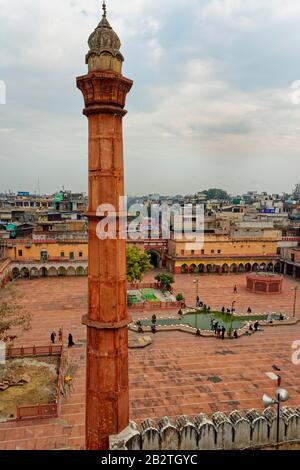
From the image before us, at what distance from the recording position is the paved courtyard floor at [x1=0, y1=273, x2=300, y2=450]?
1399 cm

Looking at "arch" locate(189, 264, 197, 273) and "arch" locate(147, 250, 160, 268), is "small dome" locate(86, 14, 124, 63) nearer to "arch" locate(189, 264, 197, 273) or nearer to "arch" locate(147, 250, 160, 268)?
"arch" locate(189, 264, 197, 273)

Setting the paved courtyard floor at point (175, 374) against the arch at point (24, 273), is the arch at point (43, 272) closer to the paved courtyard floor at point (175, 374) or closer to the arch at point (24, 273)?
the arch at point (24, 273)

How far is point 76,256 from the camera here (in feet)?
154

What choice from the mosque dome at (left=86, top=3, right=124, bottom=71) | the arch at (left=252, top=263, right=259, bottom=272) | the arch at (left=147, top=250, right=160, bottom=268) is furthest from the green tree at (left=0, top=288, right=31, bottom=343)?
the arch at (left=252, top=263, right=259, bottom=272)

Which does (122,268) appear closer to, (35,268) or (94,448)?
(94,448)

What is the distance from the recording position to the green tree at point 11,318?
17406 mm

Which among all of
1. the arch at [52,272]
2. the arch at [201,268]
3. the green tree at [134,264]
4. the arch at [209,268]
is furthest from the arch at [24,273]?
the arch at [209,268]

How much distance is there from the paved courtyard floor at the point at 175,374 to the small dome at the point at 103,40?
40.2ft

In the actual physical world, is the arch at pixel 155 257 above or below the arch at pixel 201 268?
above

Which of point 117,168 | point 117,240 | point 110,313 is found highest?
point 117,168

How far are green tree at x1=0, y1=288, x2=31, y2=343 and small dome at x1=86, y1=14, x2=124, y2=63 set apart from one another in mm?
13124

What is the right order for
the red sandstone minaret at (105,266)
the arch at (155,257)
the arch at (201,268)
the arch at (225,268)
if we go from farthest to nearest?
the arch at (155,257)
the arch at (225,268)
the arch at (201,268)
the red sandstone minaret at (105,266)

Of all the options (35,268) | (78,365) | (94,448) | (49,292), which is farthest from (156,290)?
(94,448)

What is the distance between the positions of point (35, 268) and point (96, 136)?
4001 centimetres
